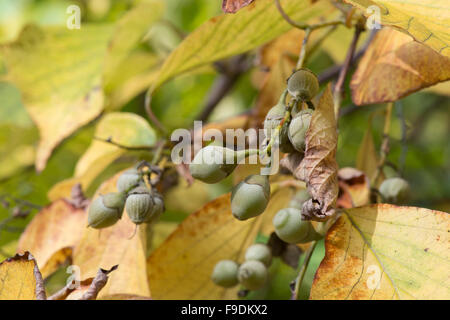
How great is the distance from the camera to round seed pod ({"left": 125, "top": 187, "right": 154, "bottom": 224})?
22.2 inches

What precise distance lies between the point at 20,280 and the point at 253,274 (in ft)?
0.82

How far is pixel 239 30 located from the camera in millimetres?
661

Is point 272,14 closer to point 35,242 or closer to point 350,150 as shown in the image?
point 35,242

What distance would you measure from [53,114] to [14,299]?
0.36 metres

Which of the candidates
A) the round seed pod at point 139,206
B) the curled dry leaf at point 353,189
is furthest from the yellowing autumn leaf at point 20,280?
the curled dry leaf at point 353,189

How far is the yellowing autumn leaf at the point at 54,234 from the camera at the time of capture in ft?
2.29

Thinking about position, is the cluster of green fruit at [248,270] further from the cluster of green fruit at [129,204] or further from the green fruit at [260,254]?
the cluster of green fruit at [129,204]

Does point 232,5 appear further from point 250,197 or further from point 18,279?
point 18,279

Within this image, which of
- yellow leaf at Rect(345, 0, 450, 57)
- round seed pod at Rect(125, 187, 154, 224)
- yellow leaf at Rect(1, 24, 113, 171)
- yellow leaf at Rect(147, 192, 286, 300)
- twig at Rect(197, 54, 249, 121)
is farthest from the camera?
twig at Rect(197, 54, 249, 121)

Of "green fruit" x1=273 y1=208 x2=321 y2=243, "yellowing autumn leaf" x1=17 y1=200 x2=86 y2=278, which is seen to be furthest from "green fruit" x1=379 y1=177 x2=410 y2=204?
"yellowing autumn leaf" x1=17 y1=200 x2=86 y2=278

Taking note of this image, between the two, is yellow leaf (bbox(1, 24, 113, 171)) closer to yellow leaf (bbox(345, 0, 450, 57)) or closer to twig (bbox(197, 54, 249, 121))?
twig (bbox(197, 54, 249, 121))

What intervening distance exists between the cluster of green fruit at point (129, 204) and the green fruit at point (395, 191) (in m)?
0.27

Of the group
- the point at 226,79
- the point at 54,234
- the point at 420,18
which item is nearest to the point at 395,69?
the point at 420,18

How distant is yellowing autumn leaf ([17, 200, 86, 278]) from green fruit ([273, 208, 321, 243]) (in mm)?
275
